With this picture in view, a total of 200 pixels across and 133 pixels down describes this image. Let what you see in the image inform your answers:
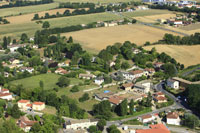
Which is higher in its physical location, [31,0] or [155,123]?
[31,0]

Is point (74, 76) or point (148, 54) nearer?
point (74, 76)

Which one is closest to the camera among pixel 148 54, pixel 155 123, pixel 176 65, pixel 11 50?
pixel 155 123

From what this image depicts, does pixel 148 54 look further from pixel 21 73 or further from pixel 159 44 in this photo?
pixel 21 73

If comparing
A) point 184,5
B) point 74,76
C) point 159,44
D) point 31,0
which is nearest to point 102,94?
point 74,76

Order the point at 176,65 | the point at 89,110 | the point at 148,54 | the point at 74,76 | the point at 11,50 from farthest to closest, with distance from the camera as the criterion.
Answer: the point at 11,50
the point at 148,54
the point at 176,65
the point at 74,76
the point at 89,110

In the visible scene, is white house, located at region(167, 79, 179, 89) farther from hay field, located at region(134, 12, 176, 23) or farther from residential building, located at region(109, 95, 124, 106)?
hay field, located at region(134, 12, 176, 23)

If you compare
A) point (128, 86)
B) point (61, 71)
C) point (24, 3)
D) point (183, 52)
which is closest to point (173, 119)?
point (128, 86)

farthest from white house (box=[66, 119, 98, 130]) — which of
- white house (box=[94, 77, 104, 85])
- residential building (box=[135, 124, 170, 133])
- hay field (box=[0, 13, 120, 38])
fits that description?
hay field (box=[0, 13, 120, 38])
